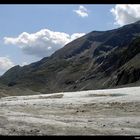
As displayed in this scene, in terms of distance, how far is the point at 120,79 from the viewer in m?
177

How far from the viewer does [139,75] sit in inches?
6545
